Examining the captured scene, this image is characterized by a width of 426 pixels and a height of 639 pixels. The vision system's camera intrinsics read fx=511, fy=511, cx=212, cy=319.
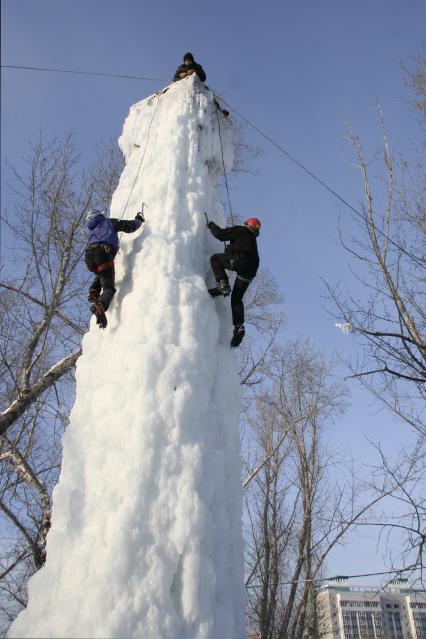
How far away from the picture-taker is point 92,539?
9.05ft

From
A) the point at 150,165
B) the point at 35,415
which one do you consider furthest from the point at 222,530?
the point at 35,415

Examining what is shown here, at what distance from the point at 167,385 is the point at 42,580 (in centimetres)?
128

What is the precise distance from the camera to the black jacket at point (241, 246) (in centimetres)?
421

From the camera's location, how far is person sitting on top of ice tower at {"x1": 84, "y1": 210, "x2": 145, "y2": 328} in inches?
151

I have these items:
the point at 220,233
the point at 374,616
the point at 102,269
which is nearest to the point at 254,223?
the point at 220,233

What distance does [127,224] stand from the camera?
4129mm

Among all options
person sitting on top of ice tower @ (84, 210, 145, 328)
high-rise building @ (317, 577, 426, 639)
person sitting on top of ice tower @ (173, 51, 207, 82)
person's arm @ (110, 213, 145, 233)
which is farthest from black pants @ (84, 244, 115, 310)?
high-rise building @ (317, 577, 426, 639)

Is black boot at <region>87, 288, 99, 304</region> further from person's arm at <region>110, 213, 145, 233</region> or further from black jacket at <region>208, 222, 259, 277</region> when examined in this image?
black jacket at <region>208, 222, 259, 277</region>

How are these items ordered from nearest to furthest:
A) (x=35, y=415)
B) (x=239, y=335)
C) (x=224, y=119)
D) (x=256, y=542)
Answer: (x=239, y=335) < (x=224, y=119) < (x=35, y=415) < (x=256, y=542)

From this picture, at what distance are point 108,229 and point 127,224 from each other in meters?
0.17

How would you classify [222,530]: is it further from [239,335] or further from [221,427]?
[239,335]

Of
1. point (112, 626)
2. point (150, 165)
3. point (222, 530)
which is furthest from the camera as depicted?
point (150, 165)

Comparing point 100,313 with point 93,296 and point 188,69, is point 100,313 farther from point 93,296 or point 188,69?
point 188,69

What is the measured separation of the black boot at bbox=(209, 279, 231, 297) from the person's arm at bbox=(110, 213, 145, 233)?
2.69 feet
